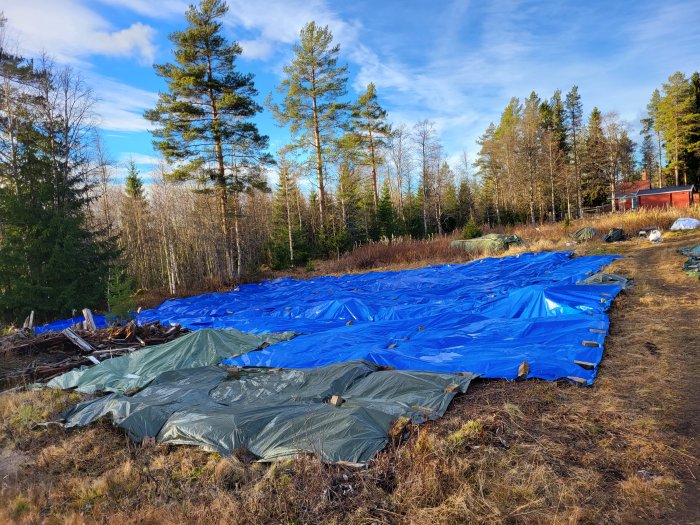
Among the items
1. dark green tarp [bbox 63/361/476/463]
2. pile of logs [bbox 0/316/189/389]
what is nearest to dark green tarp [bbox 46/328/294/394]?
dark green tarp [bbox 63/361/476/463]

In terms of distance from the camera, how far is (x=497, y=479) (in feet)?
8.95

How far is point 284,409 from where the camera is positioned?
152 inches

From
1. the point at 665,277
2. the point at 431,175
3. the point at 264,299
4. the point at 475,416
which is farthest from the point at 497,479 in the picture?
the point at 431,175

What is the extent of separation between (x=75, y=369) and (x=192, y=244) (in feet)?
58.6

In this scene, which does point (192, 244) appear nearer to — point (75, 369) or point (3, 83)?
Result: point (3, 83)

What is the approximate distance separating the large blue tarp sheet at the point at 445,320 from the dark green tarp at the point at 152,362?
0.52 m

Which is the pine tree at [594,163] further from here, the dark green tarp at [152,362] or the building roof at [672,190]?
the dark green tarp at [152,362]

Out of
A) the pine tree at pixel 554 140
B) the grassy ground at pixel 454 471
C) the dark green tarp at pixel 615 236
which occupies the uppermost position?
the pine tree at pixel 554 140

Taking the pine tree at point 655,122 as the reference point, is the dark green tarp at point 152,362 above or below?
below

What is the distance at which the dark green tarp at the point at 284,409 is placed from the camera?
326 cm

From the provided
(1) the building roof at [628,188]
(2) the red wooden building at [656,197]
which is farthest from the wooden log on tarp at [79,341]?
(1) the building roof at [628,188]

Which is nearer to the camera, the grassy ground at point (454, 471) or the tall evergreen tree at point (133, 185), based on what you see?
the grassy ground at point (454, 471)

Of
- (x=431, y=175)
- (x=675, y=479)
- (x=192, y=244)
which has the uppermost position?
(x=431, y=175)

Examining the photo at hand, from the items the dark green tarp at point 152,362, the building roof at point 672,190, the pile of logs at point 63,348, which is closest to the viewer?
the dark green tarp at point 152,362
